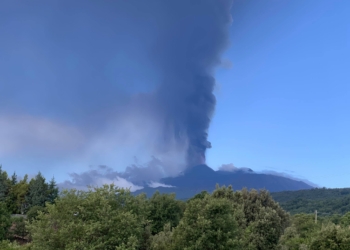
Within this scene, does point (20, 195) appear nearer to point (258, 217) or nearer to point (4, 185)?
point (4, 185)

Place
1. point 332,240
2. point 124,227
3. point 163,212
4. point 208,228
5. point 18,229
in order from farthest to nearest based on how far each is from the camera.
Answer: point 163,212 → point 18,229 → point 332,240 → point 208,228 → point 124,227

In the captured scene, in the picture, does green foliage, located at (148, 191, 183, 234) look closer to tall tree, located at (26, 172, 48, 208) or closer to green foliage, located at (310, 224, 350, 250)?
green foliage, located at (310, 224, 350, 250)

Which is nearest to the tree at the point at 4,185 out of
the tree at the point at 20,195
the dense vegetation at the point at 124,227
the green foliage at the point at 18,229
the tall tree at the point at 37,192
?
the tree at the point at 20,195

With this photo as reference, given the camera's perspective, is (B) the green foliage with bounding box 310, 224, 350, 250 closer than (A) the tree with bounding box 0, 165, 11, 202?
Yes

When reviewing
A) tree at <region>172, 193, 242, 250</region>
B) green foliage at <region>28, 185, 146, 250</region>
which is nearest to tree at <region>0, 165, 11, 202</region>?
green foliage at <region>28, 185, 146, 250</region>

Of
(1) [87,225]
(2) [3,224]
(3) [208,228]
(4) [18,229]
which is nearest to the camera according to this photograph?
(1) [87,225]

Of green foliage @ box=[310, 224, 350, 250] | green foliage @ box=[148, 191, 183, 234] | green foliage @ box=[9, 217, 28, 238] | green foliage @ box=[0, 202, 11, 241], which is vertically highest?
green foliage @ box=[310, 224, 350, 250]

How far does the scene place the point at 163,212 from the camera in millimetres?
52875

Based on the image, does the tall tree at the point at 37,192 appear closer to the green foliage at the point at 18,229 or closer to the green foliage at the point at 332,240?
the green foliage at the point at 18,229

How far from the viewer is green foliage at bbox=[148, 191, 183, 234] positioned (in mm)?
52000

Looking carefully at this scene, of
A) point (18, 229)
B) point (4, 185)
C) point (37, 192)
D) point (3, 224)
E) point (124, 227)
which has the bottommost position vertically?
point (18, 229)

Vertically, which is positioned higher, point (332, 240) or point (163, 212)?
point (332, 240)

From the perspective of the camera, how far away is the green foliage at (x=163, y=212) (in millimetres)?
52000

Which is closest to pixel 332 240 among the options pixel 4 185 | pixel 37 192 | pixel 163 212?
pixel 163 212
